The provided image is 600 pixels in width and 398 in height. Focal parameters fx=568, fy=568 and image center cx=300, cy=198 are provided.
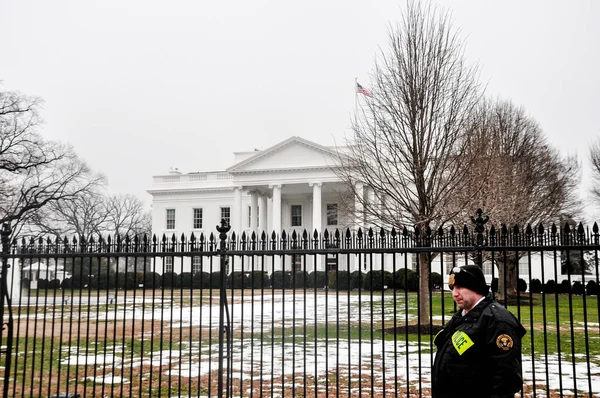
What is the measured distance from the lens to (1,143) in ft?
123

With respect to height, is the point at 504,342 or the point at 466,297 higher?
the point at 466,297

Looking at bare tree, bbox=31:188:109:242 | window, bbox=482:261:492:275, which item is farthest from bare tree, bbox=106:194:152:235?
window, bbox=482:261:492:275

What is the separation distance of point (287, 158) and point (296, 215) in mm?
7531

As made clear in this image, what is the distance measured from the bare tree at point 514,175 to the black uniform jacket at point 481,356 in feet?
40.9

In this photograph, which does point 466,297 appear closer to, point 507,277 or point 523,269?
point 507,277

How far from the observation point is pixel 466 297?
3.81 m

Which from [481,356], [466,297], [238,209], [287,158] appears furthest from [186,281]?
[481,356]

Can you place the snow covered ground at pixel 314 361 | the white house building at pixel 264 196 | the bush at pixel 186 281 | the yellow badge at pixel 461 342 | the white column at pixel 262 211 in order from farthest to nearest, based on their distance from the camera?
the white column at pixel 262 211 < the white house building at pixel 264 196 < the snow covered ground at pixel 314 361 < the bush at pixel 186 281 < the yellow badge at pixel 461 342

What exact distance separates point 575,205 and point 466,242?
108ft

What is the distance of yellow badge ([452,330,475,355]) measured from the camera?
361 cm

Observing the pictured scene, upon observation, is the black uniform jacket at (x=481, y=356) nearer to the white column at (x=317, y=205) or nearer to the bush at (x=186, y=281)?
the bush at (x=186, y=281)

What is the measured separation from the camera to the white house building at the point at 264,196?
48.6m

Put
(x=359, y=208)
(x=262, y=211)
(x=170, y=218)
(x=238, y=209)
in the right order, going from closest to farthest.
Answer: (x=359, y=208), (x=238, y=209), (x=262, y=211), (x=170, y=218)

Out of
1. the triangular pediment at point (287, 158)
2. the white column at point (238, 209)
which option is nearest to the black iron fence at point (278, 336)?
the triangular pediment at point (287, 158)
